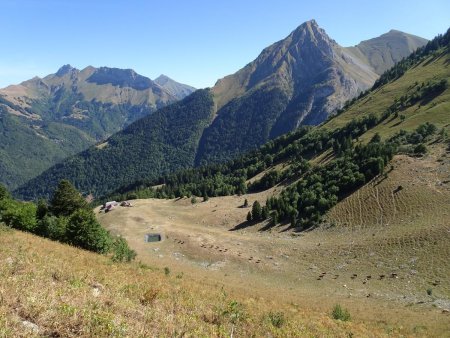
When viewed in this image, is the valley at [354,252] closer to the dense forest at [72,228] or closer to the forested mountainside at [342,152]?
the forested mountainside at [342,152]

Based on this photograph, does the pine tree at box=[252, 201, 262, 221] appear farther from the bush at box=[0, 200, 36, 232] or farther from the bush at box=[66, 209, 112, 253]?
the bush at box=[0, 200, 36, 232]

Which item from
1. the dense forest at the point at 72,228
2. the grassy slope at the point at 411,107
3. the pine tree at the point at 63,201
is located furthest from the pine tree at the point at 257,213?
the grassy slope at the point at 411,107

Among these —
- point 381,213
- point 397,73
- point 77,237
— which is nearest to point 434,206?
point 381,213

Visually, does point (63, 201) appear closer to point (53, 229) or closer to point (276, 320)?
point (53, 229)

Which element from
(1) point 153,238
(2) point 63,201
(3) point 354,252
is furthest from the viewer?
(1) point 153,238

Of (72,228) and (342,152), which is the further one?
(342,152)

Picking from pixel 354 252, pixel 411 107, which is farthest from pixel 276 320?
pixel 411 107

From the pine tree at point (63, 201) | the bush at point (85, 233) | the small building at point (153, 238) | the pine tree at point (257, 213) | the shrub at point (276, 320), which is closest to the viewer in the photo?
the shrub at point (276, 320)

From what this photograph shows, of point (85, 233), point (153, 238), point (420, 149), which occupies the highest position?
point (420, 149)

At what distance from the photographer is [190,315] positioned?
12.6 meters

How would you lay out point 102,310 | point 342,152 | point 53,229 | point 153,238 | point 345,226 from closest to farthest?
point 102,310 → point 53,229 → point 345,226 → point 153,238 → point 342,152

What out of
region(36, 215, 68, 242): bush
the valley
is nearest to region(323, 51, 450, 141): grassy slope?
the valley

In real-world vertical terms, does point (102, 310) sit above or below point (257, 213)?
above

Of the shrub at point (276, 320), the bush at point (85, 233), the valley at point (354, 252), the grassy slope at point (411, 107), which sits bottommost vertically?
the valley at point (354, 252)
